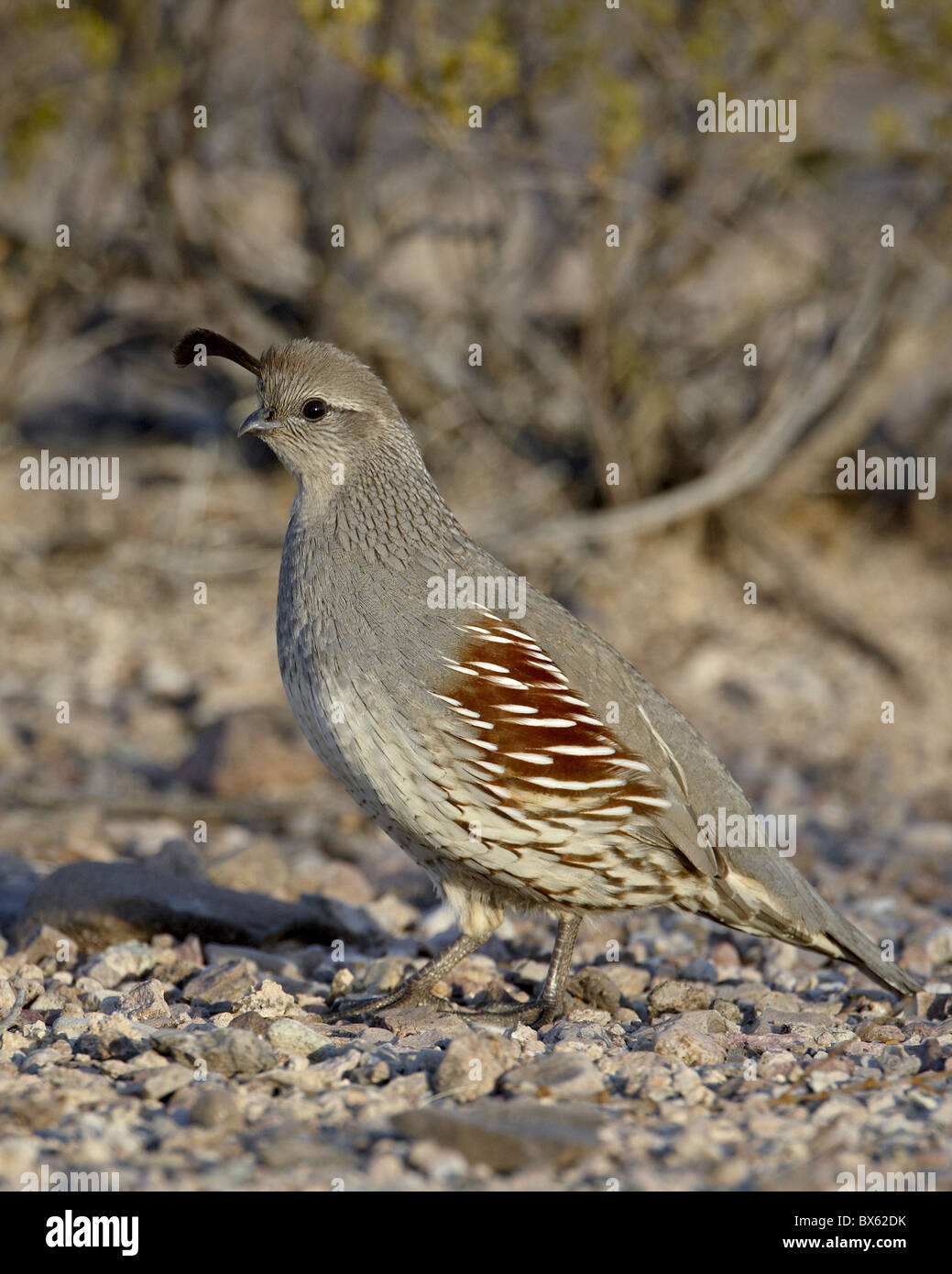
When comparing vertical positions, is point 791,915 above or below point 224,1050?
above

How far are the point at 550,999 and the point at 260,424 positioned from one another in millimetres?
2724

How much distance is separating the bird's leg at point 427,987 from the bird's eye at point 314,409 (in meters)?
2.31

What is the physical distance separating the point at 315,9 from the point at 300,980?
20.5ft

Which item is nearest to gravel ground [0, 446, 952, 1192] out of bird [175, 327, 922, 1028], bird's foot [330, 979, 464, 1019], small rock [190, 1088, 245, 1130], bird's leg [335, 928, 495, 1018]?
small rock [190, 1088, 245, 1130]

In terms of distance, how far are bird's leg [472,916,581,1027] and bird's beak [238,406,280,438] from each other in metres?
2.45

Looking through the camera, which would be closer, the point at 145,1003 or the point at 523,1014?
the point at 145,1003

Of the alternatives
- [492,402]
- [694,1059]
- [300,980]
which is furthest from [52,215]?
[694,1059]

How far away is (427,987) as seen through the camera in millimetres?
6020

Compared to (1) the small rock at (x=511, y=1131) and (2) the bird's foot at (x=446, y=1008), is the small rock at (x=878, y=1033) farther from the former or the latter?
(1) the small rock at (x=511, y=1131)

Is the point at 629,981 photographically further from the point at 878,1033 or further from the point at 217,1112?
the point at 217,1112

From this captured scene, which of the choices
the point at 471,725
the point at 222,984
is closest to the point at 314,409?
the point at 471,725

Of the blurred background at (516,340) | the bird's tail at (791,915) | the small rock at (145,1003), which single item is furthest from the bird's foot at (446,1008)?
the blurred background at (516,340)
